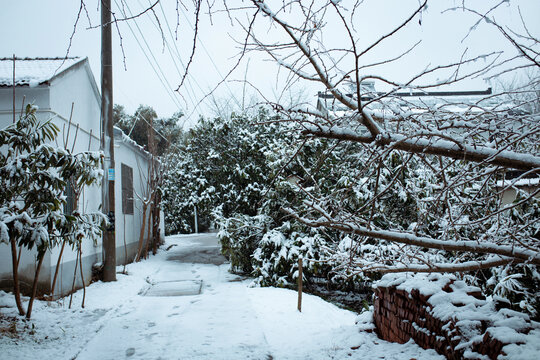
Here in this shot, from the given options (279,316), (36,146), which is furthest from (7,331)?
(279,316)

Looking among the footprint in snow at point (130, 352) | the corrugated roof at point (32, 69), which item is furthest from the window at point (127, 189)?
the footprint in snow at point (130, 352)

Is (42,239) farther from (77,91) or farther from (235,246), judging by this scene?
(235,246)

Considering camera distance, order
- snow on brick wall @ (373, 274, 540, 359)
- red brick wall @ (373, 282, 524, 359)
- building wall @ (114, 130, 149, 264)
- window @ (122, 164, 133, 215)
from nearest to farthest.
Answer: snow on brick wall @ (373, 274, 540, 359) < red brick wall @ (373, 282, 524, 359) < building wall @ (114, 130, 149, 264) < window @ (122, 164, 133, 215)

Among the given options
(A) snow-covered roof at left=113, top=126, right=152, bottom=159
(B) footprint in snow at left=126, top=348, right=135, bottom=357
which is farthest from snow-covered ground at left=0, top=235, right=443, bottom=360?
(A) snow-covered roof at left=113, top=126, right=152, bottom=159

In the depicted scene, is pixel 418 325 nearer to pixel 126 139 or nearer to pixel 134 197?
pixel 126 139

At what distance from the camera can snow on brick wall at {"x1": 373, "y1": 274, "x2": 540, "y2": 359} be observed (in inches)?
107

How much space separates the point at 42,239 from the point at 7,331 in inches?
51.4

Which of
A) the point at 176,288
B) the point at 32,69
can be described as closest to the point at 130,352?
the point at 176,288

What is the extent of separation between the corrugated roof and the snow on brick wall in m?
5.68

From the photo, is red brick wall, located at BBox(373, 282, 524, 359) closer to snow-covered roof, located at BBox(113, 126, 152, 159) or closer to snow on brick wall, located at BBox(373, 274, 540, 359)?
snow on brick wall, located at BBox(373, 274, 540, 359)

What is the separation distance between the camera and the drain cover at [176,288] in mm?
8268

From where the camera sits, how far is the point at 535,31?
109 inches

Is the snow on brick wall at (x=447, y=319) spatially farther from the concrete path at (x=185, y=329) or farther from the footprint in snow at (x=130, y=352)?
the footprint in snow at (x=130, y=352)

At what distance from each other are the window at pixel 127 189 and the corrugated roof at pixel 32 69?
4.11 metres
